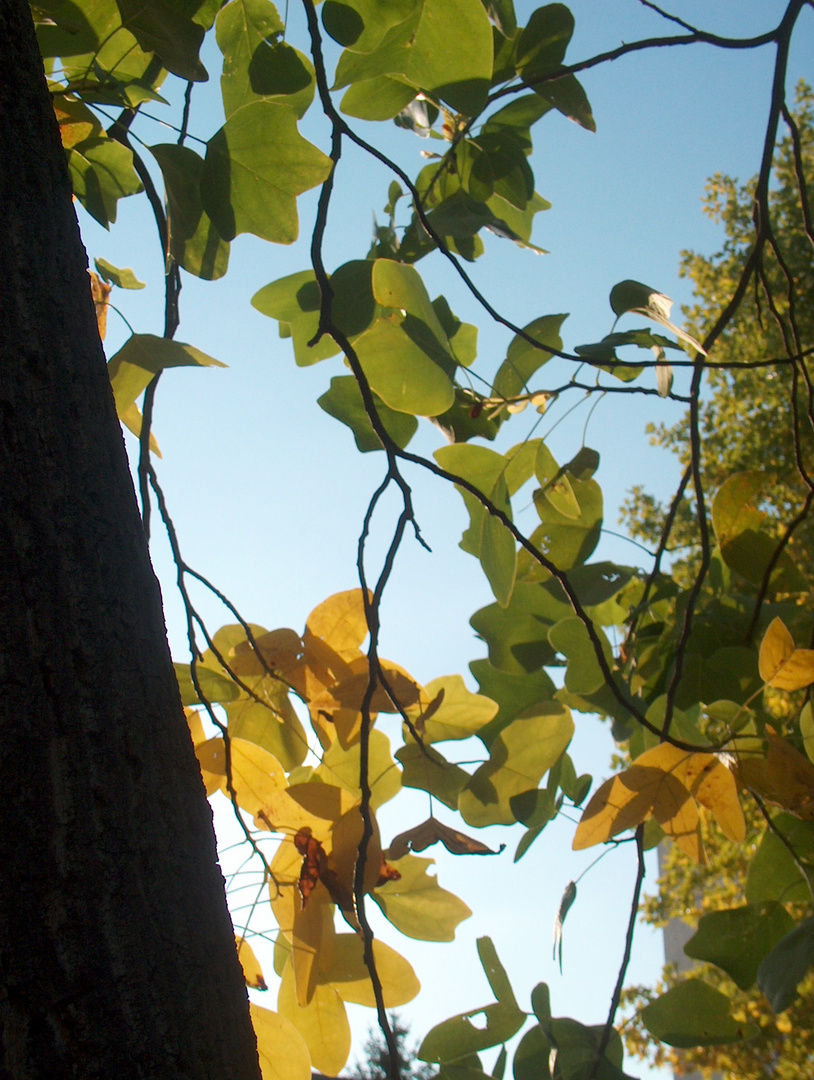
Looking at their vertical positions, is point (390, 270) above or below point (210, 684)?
above

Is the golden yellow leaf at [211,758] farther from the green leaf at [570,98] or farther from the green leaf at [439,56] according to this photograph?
the green leaf at [570,98]

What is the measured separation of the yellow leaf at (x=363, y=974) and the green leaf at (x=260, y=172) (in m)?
0.55

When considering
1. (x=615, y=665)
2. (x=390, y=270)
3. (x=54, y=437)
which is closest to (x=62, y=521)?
(x=54, y=437)

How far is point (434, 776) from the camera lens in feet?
2.21

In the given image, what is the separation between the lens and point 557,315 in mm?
741

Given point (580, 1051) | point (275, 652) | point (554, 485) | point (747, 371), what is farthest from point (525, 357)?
point (747, 371)

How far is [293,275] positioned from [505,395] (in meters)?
0.23

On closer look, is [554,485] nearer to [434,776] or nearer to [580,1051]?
[434,776]

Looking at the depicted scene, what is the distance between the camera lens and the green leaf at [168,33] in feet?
1.96

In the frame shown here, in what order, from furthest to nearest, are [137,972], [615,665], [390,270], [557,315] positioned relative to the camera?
[615,665] → [557,315] → [390,270] → [137,972]

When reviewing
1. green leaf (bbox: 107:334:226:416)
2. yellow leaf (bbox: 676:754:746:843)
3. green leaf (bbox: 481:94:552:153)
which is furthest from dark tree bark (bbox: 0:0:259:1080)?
green leaf (bbox: 481:94:552:153)

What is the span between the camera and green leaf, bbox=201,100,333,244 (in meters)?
0.60

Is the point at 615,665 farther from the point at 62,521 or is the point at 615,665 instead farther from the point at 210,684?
the point at 62,521

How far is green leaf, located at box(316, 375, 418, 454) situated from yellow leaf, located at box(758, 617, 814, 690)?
377mm
